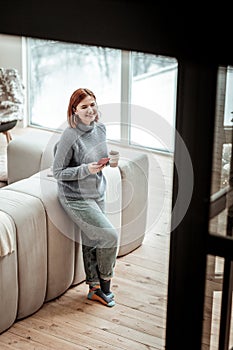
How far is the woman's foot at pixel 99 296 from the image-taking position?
140 inches

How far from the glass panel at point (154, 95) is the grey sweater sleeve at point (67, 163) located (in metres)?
2.31

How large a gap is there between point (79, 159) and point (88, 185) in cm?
14

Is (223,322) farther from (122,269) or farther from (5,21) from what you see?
(122,269)

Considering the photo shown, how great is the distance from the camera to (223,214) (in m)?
1.48

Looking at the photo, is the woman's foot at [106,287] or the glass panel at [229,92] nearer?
the glass panel at [229,92]

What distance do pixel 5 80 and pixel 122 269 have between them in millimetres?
2387

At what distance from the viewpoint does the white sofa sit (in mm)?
3174

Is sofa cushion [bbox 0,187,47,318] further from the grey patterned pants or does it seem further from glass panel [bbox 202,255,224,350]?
glass panel [bbox 202,255,224,350]

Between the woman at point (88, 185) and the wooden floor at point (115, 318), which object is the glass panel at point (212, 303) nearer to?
the wooden floor at point (115, 318)

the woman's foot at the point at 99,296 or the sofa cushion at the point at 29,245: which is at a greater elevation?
the sofa cushion at the point at 29,245

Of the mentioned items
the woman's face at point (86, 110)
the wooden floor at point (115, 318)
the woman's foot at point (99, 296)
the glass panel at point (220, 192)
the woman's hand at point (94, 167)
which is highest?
Result: the glass panel at point (220, 192)

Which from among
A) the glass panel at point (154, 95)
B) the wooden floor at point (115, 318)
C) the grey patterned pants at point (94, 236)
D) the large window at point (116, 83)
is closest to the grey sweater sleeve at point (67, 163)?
the grey patterned pants at point (94, 236)

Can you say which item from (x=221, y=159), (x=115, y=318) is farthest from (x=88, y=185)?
(x=221, y=159)

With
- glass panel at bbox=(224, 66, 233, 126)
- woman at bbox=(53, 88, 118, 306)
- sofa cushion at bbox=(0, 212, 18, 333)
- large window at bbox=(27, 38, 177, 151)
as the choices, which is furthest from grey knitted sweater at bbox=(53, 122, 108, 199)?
large window at bbox=(27, 38, 177, 151)
